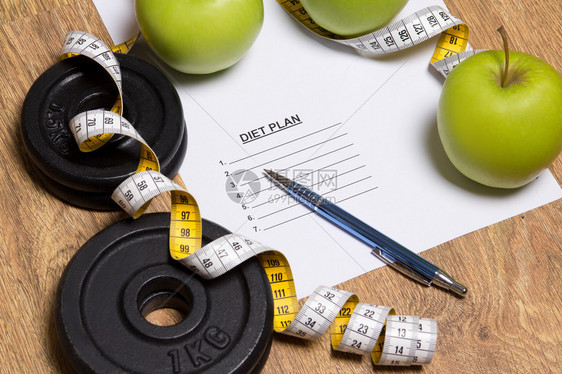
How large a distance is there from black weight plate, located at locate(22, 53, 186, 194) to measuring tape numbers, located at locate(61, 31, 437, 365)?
0.09 ft

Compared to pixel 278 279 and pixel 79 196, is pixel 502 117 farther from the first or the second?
pixel 79 196

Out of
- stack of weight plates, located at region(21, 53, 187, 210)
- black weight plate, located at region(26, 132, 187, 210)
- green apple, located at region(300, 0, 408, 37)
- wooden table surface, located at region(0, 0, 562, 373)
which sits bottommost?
wooden table surface, located at region(0, 0, 562, 373)

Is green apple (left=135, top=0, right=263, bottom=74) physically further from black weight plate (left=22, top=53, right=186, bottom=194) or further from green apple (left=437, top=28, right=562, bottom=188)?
green apple (left=437, top=28, right=562, bottom=188)

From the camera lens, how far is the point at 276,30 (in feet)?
4.18

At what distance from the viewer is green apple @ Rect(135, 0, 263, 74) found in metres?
1.08

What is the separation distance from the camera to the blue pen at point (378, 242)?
104 cm

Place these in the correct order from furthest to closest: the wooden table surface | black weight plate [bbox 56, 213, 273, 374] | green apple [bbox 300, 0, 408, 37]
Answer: green apple [bbox 300, 0, 408, 37] < the wooden table surface < black weight plate [bbox 56, 213, 273, 374]

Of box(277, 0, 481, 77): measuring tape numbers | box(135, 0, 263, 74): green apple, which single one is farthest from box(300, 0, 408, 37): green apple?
box(135, 0, 263, 74): green apple

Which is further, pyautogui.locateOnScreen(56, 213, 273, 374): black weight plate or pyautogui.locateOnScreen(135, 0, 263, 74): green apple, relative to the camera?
pyautogui.locateOnScreen(135, 0, 263, 74): green apple

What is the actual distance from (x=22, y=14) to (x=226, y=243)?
599 mm

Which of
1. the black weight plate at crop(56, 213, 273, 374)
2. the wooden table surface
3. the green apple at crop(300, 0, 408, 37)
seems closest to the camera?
the black weight plate at crop(56, 213, 273, 374)

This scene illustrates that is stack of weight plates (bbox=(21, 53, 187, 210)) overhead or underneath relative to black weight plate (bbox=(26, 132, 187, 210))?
overhead

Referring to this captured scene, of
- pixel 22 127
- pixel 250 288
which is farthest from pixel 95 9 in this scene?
pixel 250 288

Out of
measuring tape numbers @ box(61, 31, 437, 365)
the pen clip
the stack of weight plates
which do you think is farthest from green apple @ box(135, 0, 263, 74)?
the pen clip
